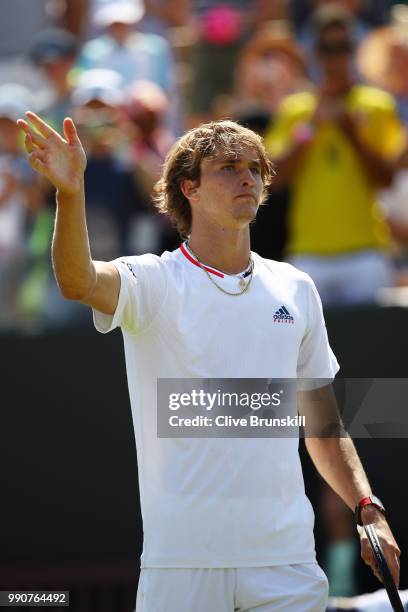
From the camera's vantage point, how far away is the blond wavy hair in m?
3.89

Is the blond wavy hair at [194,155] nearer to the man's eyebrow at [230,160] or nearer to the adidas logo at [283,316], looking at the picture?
the man's eyebrow at [230,160]

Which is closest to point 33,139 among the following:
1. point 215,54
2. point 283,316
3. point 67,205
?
point 67,205

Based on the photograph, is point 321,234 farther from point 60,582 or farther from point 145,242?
point 60,582

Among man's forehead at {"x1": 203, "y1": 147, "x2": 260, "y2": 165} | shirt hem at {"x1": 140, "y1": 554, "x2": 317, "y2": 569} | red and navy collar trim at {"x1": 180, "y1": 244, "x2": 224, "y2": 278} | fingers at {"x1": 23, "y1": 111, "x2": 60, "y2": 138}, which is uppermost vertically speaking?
man's forehead at {"x1": 203, "y1": 147, "x2": 260, "y2": 165}

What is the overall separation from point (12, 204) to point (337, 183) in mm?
2147

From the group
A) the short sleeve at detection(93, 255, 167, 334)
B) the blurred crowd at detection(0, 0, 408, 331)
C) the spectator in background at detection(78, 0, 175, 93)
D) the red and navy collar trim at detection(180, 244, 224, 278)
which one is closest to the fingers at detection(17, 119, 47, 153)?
the short sleeve at detection(93, 255, 167, 334)

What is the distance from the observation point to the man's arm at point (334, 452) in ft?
12.5

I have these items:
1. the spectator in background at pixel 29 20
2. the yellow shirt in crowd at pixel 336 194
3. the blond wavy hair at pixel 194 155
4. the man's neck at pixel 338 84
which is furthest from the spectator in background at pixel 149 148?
the blond wavy hair at pixel 194 155

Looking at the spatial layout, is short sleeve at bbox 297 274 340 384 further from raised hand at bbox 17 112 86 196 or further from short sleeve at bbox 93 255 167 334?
raised hand at bbox 17 112 86 196

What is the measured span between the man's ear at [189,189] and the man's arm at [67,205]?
625 mm

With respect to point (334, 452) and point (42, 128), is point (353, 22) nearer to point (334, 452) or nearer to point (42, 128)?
point (334, 452)

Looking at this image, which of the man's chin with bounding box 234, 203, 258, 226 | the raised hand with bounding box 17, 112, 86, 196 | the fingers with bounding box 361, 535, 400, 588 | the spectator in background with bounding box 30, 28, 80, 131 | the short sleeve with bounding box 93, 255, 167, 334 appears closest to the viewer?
the raised hand with bounding box 17, 112, 86, 196

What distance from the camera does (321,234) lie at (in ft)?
22.2

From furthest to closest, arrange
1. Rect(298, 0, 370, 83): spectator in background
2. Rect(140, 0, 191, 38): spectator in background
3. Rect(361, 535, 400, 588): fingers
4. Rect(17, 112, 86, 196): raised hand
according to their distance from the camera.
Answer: Rect(140, 0, 191, 38): spectator in background → Rect(298, 0, 370, 83): spectator in background → Rect(361, 535, 400, 588): fingers → Rect(17, 112, 86, 196): raised hand
